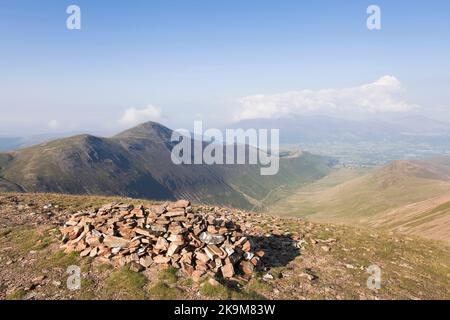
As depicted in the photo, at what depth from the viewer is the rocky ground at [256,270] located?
1920 cm

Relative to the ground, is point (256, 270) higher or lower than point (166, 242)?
lower

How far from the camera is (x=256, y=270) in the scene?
22219 mm

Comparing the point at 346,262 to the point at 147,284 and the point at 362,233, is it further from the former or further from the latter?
the point at 147,284

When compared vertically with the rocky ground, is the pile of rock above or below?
above

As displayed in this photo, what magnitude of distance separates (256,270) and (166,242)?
611 centimetres

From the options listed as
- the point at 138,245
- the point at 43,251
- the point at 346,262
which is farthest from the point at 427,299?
the point at 43,251

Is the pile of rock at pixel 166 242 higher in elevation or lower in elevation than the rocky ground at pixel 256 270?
higher

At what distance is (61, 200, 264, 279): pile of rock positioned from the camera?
21.3 meters

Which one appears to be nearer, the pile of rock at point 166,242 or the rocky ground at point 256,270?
the rocky ground at point 256,270

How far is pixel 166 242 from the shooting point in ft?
72.7

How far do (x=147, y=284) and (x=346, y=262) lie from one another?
14894 millimetres

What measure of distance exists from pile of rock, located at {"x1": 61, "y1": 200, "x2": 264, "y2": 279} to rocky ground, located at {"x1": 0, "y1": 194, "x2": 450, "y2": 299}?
0.92ft

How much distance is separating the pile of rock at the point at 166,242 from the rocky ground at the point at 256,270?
28cm
